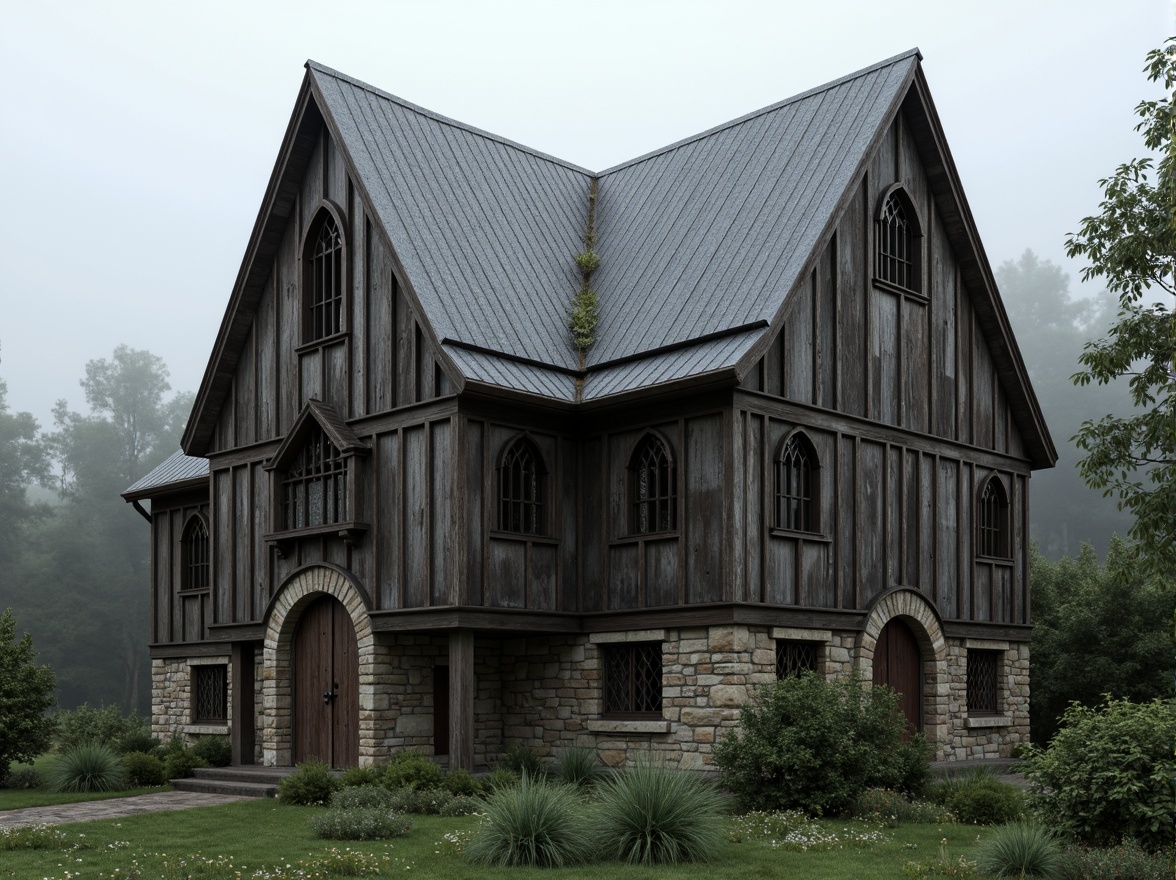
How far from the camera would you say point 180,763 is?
22.3 metres

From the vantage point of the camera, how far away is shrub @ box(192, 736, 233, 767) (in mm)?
23312

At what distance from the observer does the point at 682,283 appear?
21.3 metres

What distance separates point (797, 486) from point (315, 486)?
25.3ft

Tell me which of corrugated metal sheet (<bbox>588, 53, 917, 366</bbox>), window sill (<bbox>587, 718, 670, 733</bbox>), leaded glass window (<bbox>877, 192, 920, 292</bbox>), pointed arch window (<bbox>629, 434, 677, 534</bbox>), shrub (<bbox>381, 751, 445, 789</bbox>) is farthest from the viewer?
leaded glass window (<bbox>877, 192, 920, 292</bbox>)

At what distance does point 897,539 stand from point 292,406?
10076 millimetres

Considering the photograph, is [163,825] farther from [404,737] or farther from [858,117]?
[858,117]

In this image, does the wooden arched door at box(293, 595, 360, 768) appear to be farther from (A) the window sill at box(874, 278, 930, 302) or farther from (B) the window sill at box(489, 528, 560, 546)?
(A) the window sill at box(874, 278, 930, 302)

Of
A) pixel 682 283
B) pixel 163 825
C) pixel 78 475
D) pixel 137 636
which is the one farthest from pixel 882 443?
pixel 78 475

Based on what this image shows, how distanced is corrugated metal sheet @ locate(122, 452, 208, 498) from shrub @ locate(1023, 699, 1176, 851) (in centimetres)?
1891

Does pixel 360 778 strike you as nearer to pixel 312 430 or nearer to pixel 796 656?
pixel 312 430

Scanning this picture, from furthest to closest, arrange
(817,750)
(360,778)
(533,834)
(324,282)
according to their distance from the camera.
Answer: (324,282) < (360,778) < (817,750) < (533,834)

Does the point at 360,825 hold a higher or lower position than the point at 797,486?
lower

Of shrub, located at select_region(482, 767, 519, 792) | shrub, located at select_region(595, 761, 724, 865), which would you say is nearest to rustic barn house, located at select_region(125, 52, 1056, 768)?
shrub, located at select_region(482, 767, 519, 792)

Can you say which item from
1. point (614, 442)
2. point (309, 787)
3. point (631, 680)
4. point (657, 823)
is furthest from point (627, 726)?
point (657, 823)
